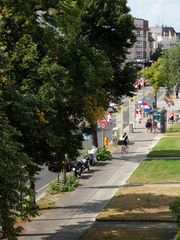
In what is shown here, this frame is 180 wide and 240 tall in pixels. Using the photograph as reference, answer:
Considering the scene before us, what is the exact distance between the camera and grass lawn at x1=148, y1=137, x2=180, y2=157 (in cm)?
3629

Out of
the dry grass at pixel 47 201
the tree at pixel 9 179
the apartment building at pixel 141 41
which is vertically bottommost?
the dry grass at pixel 47 201

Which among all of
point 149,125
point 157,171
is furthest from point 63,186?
point 149,125

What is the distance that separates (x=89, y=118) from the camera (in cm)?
2402

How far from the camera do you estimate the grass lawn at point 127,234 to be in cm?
1805

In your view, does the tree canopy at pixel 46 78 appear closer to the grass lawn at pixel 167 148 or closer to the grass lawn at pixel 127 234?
the grass lawn at pixel 127 234

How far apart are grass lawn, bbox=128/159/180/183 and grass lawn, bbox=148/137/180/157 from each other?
2.19m

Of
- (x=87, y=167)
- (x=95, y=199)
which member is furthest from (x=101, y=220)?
(x=87, y=167)

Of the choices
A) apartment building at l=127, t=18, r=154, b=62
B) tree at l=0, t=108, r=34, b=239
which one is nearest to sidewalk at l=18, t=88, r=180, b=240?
tree at l=0, t=108, r=34, b=239

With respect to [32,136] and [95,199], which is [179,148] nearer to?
[95,199]

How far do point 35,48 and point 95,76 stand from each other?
4439 mm

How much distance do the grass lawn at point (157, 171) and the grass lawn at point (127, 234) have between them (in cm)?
887

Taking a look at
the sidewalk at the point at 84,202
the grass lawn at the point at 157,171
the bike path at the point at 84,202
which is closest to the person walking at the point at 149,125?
the sidewalk at the point at 84,202

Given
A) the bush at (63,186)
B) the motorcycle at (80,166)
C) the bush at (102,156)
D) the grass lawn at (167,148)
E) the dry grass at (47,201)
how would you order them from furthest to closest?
the grass lawn at (167,148) < the bush at (102,156) < the motorcycle at (80,166) < the bush at (63,186) < the dry grass at (47,201)

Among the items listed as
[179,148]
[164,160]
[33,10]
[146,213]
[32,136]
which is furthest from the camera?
[179,148]
